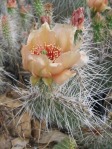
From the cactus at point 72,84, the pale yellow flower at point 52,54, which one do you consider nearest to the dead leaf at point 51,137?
the cactus at point 72,84

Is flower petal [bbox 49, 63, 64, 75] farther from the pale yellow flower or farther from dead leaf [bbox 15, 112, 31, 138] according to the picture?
dead leaf [bbox 15, 112, 31, 138]

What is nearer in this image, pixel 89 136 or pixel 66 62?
pixel 66 62

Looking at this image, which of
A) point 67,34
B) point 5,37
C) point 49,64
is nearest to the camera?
point 49,64

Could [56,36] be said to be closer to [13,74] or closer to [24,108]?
[24,108]

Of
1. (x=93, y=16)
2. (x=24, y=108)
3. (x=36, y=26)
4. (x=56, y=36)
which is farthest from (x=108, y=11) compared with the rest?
(x=24, y=108)

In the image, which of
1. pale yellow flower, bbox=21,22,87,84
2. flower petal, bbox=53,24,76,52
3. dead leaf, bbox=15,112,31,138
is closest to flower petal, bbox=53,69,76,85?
pale yellow flower, bbox=21,22,87,84

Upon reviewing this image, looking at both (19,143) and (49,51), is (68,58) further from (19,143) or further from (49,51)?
(19,143)
